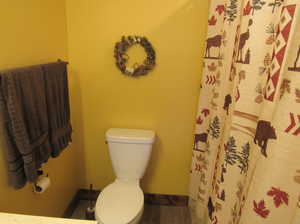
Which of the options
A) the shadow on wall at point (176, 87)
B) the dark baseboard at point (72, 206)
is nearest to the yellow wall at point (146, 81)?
the shadow on wall at point (176, 87)

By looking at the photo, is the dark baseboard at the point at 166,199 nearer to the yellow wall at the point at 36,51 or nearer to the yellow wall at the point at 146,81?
the yellow wall at the point at 146,81

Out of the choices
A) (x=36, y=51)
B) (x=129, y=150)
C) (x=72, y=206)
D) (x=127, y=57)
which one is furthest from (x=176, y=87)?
(x=72, y=206)

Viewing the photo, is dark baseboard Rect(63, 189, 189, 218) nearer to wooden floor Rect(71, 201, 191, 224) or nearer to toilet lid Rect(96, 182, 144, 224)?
wooden floor Rect(71, 201, 191, 224)

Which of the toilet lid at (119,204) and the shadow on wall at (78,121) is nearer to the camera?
the toilet lid at (119,204)

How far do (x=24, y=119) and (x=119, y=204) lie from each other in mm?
837

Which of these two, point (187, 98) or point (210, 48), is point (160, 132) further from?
point (210, 48)

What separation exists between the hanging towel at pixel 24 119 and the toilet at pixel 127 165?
55 cm

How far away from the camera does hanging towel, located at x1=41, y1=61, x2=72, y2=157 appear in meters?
1.29

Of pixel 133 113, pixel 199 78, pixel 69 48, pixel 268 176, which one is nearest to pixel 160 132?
pixel 133 113

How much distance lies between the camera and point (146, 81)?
173 centimetres

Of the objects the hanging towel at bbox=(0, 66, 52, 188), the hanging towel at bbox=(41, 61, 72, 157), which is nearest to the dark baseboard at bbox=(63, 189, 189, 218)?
the hanging towel at bbox=(41, 61, 72, 157)

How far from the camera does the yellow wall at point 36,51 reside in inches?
41.6

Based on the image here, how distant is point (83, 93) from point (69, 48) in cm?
40

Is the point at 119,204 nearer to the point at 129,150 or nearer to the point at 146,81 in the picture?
the point at 129,150
